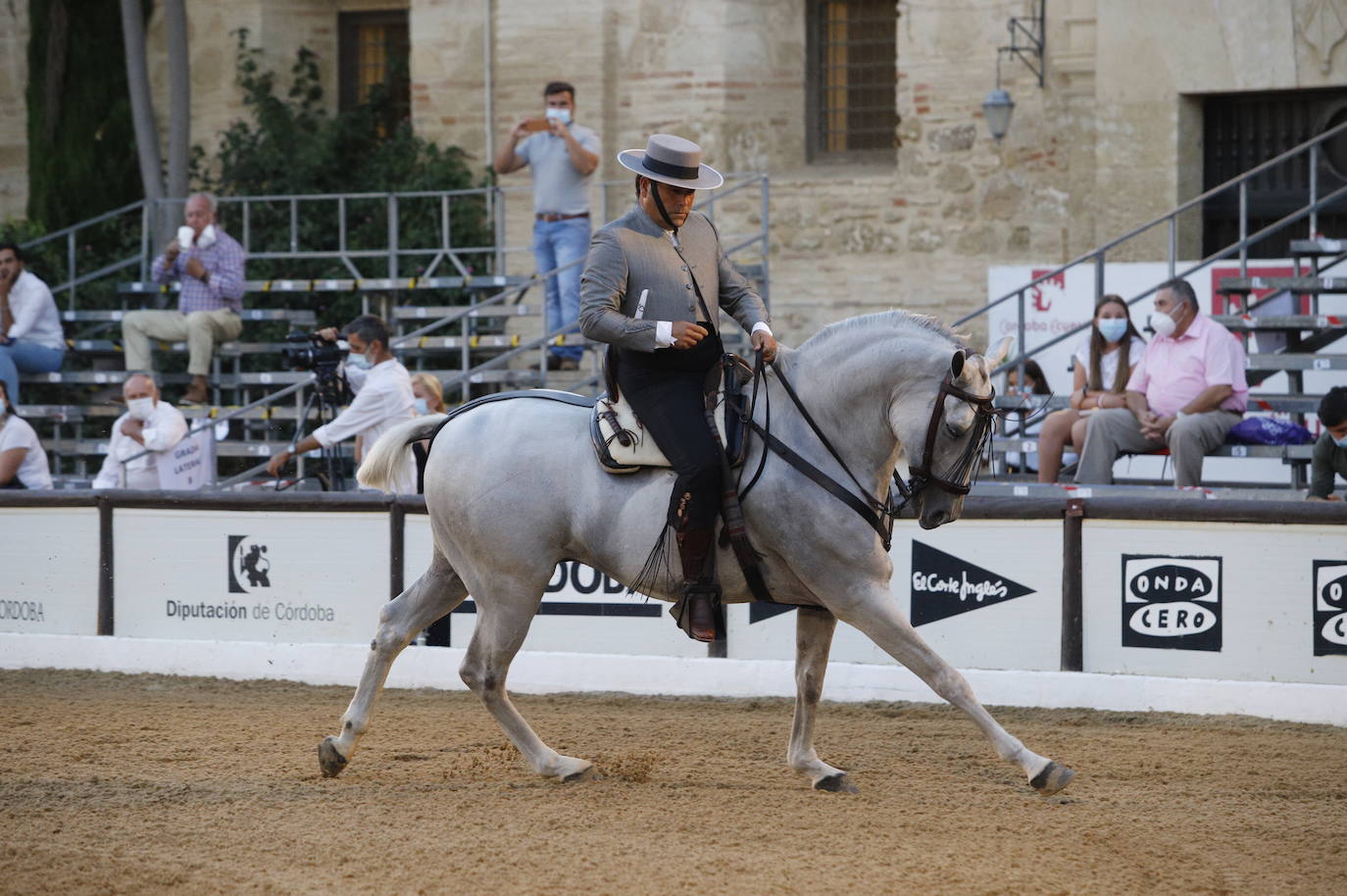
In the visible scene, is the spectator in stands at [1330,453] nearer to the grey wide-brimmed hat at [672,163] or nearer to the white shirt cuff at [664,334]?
the grey wide-brimmed hat at [672,163]

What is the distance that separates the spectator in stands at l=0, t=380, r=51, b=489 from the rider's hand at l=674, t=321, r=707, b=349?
8072 mm

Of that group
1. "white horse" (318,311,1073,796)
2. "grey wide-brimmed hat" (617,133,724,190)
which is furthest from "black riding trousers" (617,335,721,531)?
"grey wide-brimmed hat" (617,133,724,190)

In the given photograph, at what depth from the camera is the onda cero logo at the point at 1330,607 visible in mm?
9430

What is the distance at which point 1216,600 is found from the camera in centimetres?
970

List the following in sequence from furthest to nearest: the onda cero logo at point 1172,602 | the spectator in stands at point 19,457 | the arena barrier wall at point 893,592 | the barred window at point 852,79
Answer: the barred window at point 852,79
the spectator in stands at point 19,457
the onda cero logo at point 1172,602
the arena barrier wall at point 893,592

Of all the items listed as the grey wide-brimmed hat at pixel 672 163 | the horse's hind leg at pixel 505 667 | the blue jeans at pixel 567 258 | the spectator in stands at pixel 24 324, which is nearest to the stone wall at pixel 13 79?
the spectator in stands at pixel 24 324

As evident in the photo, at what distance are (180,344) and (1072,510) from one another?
38.0 ft

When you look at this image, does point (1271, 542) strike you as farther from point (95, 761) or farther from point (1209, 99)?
Result: point (1209, 99)

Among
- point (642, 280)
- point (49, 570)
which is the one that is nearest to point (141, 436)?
point (49, 570)

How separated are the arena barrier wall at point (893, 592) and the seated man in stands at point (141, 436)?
1888 millimetres

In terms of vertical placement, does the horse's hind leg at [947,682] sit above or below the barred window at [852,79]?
below

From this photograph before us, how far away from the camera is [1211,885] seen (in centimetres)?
608

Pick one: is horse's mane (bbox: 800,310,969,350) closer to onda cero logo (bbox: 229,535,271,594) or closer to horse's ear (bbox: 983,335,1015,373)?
horse's ear (bbox: 983,335,1015,373)

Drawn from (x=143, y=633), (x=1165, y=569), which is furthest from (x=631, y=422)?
(x=143, y=633)
